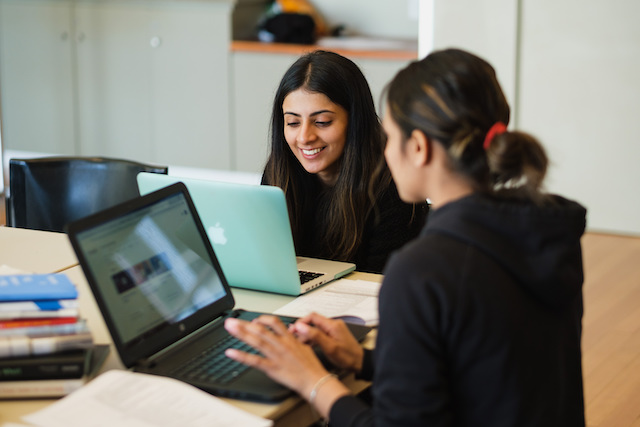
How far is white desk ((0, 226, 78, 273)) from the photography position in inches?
81.4

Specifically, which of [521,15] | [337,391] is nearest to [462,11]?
[521,15]

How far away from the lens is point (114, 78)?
538 cm

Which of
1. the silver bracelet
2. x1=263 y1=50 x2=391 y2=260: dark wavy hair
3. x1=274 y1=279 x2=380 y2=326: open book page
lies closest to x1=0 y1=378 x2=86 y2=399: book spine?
the silver bracelet

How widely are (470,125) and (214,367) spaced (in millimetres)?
569

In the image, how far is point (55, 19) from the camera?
541cm

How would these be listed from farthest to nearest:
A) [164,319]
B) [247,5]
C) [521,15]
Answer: [247,5] < [521,15] < [164,319]

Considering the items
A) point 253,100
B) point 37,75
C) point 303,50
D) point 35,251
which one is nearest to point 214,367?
point 35,251

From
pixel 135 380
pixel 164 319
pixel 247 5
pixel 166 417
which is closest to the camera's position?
pixel 166 417

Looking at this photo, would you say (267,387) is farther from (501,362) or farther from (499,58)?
(499,58)

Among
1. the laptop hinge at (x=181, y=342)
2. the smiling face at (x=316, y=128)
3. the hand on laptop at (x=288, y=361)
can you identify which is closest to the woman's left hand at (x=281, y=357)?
the hand on laptop at (x=288, y=361)

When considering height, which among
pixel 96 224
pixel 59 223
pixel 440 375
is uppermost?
pixel 96 224

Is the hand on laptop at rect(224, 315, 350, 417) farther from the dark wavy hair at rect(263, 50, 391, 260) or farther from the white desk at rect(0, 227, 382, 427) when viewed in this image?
the dark wavy hair at rect(263, 50, 391, 260)

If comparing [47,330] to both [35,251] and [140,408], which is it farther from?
[35,251]

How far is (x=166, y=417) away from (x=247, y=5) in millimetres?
4220
